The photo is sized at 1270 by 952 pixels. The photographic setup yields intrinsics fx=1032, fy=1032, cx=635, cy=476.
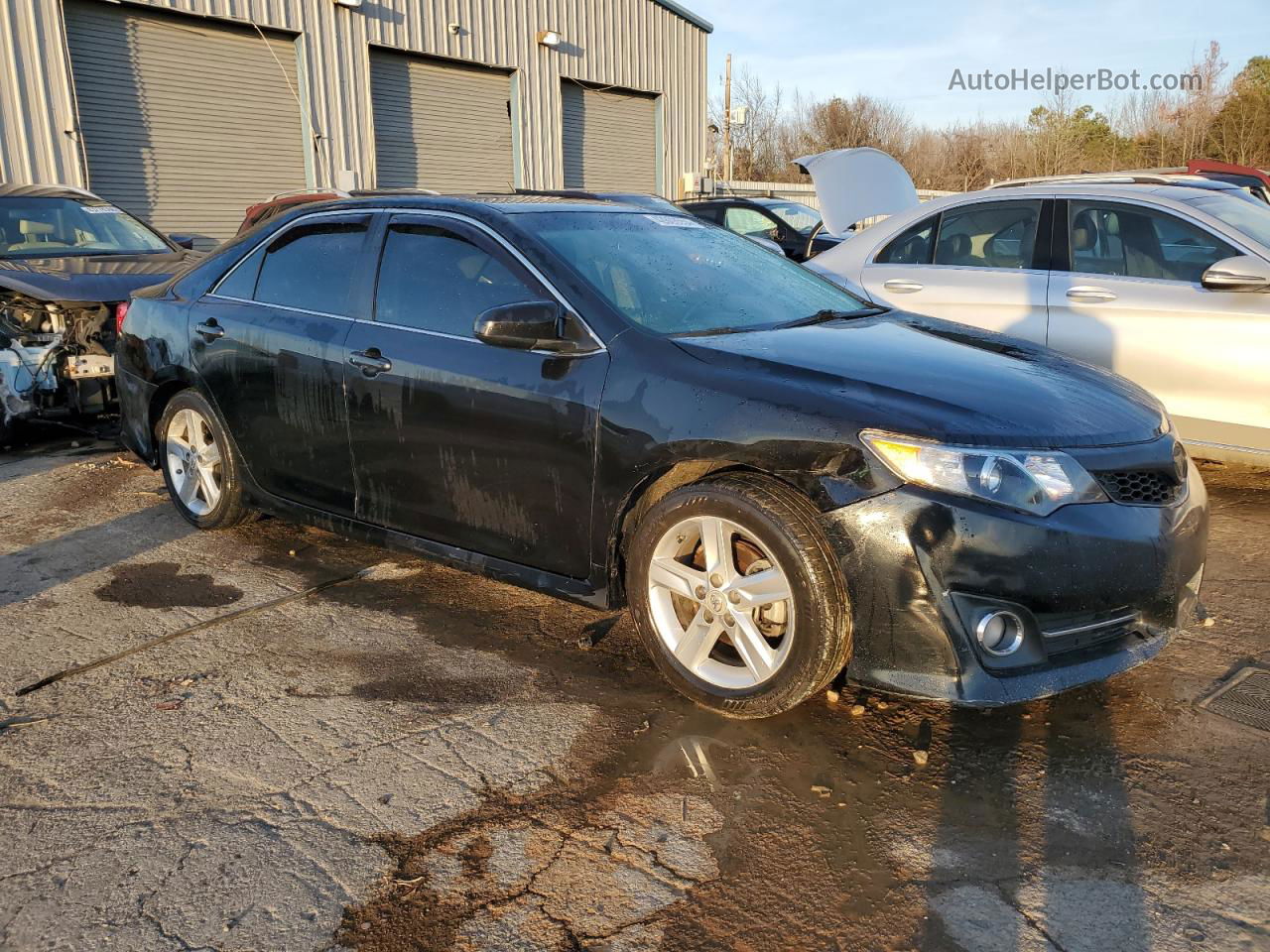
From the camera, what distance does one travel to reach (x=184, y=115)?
14859mm

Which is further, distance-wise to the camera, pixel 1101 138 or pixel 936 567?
pixel 1101 138

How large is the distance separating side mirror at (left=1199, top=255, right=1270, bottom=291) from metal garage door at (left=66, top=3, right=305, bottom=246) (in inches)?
522

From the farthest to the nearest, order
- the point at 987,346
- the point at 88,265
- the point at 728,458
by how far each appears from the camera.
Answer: the point at 88,265, the point at 987,346, the point at 728,458

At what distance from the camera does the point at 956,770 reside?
2.88 meters

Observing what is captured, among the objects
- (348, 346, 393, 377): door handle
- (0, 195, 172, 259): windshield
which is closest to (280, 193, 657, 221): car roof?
(348, 346, 393, 377): door handle

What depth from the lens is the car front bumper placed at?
2.75 m

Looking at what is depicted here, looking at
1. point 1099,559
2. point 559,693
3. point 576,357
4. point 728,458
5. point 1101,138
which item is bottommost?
point 559,693

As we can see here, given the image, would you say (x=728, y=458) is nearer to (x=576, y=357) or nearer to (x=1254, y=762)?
(x=576, y=357)

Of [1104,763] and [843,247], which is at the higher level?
[843,247]

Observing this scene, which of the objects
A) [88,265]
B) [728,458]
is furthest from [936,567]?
[88,265]

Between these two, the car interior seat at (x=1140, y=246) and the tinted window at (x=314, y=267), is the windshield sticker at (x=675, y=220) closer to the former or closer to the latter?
the tinted window at (x=314, y=267)

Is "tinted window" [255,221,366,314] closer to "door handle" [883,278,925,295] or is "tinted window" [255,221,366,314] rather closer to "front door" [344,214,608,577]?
"front door" [344,214,608,577]

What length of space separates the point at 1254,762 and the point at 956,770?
0.82 m

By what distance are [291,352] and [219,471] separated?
970 mm
